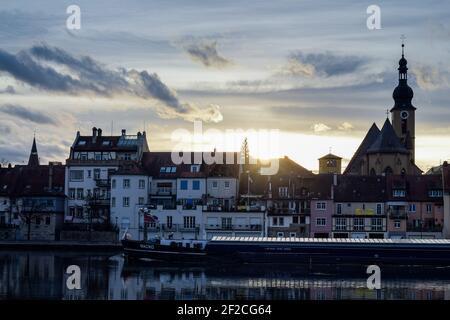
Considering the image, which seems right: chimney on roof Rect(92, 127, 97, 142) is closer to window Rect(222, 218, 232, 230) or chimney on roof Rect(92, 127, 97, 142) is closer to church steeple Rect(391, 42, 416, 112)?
window Rect(222, 218, 232, 230)

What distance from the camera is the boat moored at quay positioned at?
3354 inches

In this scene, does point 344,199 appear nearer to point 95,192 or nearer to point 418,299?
point 95,192

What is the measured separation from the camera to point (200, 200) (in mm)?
102875

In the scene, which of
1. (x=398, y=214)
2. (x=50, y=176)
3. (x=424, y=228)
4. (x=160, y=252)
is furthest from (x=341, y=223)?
(x=50, y=176)

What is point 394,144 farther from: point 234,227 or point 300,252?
point 300,252

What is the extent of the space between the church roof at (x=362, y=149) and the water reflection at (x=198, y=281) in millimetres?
48599

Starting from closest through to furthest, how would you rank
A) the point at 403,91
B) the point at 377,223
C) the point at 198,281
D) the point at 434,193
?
the point at 198,281 < the point at 377,223 < the point at 434,193 < the point at 403,91

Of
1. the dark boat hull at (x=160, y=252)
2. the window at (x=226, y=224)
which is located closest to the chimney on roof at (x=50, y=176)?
the window at (x=226, y=224)

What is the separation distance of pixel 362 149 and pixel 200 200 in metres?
39.5

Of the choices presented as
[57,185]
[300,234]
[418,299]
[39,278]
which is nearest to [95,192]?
[57,185]

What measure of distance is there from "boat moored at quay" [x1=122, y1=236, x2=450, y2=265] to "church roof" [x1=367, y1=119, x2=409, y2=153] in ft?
124

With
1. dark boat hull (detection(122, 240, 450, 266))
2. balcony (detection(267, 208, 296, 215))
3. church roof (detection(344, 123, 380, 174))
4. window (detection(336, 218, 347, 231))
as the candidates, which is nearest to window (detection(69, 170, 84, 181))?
balcony (detection(267, 208, 296, 215))

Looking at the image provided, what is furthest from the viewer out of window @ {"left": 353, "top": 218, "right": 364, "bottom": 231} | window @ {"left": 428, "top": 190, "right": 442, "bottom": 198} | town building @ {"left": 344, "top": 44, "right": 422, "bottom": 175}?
town building @ {"left": 344, "top": 44, "right": 422, "bottom": 175}

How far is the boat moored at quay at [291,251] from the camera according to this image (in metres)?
85.2
